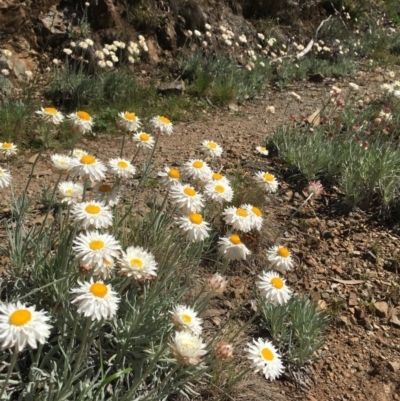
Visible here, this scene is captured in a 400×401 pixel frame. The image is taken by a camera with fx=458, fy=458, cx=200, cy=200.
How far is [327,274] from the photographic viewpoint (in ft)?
12.4

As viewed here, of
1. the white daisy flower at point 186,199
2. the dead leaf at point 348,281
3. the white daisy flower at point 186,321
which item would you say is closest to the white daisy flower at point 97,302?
the white daisy flower at point 186,321

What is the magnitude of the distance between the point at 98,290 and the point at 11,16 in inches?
219

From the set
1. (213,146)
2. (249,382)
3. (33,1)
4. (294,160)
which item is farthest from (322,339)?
(33,1)

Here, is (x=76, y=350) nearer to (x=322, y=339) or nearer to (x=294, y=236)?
(x=322, y=339)

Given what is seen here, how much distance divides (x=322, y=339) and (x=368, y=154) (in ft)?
7.90

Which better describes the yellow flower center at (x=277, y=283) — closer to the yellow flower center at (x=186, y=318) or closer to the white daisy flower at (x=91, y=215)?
the yellow flower center at (x=186, y=318)

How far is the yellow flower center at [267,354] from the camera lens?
1949mm

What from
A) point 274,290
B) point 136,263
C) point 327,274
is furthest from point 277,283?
point 327,274

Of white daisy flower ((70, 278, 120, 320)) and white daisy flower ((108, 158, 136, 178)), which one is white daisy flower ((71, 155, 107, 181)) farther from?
white daisy flower ((70, 278, 120, 320))

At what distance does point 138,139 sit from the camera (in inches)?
109

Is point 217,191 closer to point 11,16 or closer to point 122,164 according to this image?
point 122,164

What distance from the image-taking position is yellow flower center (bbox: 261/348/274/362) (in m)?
1.95

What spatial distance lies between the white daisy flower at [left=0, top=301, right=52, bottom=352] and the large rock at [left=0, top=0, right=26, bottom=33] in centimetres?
553

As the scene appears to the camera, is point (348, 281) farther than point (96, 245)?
Yes
